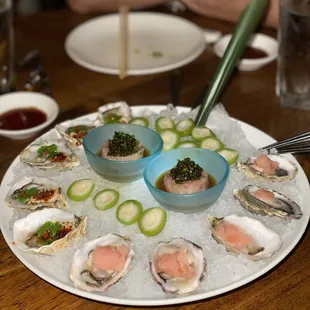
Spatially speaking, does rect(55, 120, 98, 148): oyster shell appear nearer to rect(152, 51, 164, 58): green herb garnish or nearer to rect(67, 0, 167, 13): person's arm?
rect(152, 51, 164, 58): green herb garnish

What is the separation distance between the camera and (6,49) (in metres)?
2.18

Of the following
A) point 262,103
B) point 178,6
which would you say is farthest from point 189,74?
point 178,6

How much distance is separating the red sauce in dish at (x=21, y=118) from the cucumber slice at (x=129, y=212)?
698mm

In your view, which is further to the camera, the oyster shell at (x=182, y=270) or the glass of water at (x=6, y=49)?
the glass of water at (x=6, y=49)

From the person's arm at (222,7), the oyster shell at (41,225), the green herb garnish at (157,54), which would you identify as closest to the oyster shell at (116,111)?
the oyster shell at (41,225)

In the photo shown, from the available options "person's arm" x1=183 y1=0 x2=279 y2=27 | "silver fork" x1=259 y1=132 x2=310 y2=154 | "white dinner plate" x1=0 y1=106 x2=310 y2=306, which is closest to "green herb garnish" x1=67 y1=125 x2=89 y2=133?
"white dinner plate" x1=0 y1=106 x2=310 y2=306

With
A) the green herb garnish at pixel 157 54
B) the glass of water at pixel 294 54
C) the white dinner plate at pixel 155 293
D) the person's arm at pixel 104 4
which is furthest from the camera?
the person's arm at pixel 104 4

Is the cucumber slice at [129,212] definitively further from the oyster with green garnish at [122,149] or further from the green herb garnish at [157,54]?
the green herb garnish at [157,54]

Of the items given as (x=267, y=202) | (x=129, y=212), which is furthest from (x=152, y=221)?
(x=267, y=202)

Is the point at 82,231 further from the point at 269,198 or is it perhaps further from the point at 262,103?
the point at 262,103

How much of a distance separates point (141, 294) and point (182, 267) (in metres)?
0.11

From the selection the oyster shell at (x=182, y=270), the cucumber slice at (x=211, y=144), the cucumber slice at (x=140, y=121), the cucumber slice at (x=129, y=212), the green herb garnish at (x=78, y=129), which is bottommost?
the green herb garnish at (x=78, y=129)

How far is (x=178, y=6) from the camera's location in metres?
2.97

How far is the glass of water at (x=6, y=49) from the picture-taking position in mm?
2160
